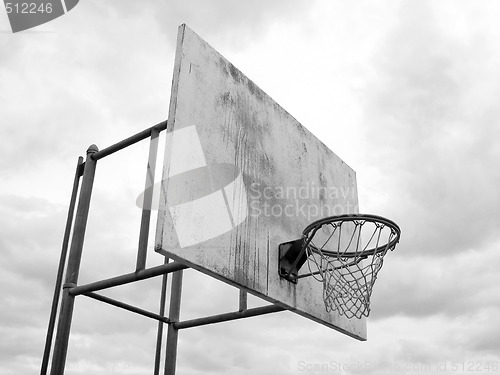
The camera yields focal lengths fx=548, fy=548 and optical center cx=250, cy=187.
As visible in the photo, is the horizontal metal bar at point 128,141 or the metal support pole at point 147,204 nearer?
the metal support pole at point 147,204

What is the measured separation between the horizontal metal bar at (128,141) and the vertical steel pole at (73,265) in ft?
0.32

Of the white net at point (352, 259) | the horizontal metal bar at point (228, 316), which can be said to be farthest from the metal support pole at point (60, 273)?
the white net at point (352, 259)

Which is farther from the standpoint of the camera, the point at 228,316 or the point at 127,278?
the point at 228,316

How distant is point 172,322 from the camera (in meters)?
5.73

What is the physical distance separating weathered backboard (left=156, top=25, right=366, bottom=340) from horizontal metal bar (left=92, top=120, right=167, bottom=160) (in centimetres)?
62

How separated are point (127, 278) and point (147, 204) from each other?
0.57 metres

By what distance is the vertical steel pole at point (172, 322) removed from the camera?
5.61 meters

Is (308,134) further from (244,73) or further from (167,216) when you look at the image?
(167,216)

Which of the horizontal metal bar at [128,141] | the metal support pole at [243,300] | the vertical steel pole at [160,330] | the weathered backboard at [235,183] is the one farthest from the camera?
the vertical steel pole at [160,330]

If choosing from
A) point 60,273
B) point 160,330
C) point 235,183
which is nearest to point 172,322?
point 160,330

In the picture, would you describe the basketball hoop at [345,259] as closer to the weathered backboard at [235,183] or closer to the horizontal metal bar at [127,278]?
the weathered backboard at [235,183]

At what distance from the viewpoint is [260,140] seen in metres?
4.45

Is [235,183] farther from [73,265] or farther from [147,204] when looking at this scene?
[73,265]

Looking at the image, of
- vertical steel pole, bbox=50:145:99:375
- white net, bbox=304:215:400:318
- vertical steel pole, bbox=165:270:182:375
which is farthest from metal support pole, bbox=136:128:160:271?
vertical steel pole, bbox=165:270:182:375
